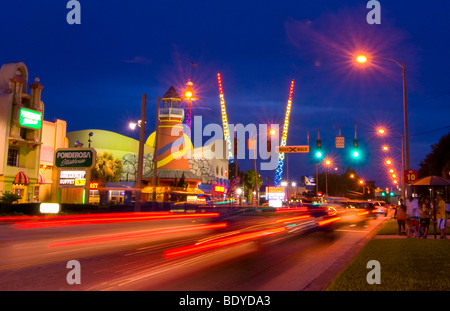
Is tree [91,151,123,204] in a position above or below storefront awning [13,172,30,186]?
above

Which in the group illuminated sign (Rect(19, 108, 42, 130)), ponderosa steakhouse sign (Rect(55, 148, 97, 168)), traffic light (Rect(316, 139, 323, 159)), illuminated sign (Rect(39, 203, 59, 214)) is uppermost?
illuminated sign (Rect(19, 108, 42, 130))

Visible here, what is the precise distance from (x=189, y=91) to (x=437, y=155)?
55203mm

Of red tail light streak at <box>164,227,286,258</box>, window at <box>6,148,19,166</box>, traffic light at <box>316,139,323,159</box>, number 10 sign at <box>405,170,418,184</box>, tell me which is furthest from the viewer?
window at <box>6,148,19,166</box>

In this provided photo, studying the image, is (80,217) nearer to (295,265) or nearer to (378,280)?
(295,265)

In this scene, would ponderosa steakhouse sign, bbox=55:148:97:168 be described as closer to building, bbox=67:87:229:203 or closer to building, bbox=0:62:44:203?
building, bbox=0:62:44:203

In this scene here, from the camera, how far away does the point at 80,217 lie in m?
27.2

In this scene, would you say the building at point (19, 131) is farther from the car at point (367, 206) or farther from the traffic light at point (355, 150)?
the car at point (367, 206)

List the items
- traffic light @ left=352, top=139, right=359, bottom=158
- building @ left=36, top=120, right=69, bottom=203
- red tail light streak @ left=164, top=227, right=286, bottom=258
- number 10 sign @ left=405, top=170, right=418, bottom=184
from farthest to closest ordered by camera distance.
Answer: building @ left=36, top=120, right=69, bottom=203 < traffic light @ left=352, top=139, right=359, bottom=158 < number 10 sign @ left=405, top=170, right=418, bottom=184 < red tail light streak @ left=164, top=227, right=286, bottom=258

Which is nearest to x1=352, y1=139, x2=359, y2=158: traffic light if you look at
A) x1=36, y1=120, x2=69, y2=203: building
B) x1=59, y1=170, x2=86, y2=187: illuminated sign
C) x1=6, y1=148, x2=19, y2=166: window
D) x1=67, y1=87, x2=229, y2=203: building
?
x1=59, y1=170, x2=86, y2=187: illuminated sign

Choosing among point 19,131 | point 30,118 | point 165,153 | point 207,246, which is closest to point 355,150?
point 207,246

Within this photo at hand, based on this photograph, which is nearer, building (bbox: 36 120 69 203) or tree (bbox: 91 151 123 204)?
building (bbox: 36 120 69 203)

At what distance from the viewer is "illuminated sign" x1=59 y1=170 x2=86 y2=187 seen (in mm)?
40656

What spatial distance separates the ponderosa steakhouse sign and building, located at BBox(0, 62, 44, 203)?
5.07 metres

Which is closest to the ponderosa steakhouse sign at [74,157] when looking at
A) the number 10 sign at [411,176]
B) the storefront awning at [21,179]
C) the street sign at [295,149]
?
the storefront awning at [21,179]
